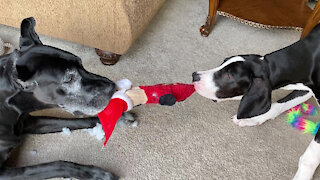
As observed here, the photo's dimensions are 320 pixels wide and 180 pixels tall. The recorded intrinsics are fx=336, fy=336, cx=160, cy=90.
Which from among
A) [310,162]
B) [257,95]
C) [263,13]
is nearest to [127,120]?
[257,95]

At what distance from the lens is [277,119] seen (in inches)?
Answer: 75.2

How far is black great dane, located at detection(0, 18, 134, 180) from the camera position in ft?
4.44

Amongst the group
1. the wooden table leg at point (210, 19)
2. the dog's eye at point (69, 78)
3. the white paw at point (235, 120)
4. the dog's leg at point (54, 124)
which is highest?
the dog's eye at point (69, 78)

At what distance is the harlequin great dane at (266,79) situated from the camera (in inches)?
59.0

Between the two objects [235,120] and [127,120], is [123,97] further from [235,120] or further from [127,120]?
[235,120]

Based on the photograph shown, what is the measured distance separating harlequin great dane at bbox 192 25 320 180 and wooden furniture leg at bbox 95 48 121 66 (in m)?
0.70

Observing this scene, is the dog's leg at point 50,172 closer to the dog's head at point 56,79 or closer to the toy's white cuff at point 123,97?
the dog's head at point 56,79

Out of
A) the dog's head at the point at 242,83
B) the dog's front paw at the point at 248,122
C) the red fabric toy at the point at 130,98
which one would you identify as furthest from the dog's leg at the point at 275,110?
the red fabric toy at the point at 130,98

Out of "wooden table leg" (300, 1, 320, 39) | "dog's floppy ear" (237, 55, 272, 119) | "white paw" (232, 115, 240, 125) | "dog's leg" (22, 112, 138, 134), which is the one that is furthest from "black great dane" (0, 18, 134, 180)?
"wooden table leg" (300, 1, 320, 39)

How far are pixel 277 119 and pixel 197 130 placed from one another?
469 millimetres

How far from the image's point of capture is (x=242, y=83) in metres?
1.52

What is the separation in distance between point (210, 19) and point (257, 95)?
41.6 inches

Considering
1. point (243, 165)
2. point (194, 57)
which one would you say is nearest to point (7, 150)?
point (243, 165)

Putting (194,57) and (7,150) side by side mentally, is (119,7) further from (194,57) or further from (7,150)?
(7,150)
